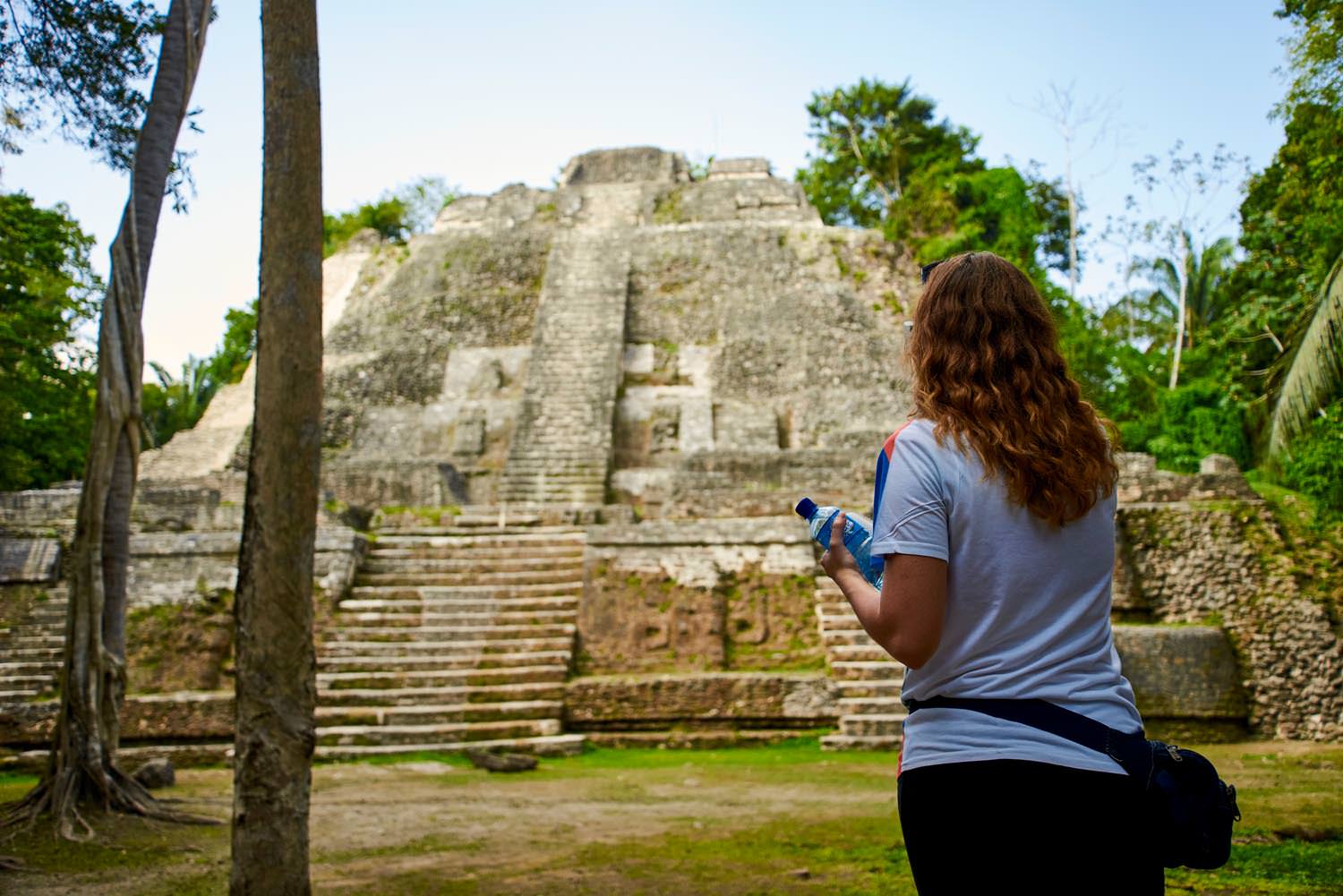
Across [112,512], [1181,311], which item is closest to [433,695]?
[112,512]

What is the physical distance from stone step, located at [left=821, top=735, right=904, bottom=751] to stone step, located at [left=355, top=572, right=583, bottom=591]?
2.86 meters

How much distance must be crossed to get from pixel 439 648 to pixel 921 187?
1767cm

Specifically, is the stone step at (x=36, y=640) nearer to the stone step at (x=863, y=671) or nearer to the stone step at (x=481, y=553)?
the stone step at (x=481, y=553)

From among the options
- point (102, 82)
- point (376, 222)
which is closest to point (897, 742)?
point (102, 82)

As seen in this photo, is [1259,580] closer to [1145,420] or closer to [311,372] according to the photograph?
[311,372]

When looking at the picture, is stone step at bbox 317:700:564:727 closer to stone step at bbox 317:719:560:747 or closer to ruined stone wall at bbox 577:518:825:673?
stone step at bbox 317:719:560:747

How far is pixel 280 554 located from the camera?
305 cm

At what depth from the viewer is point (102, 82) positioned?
5.53 metres

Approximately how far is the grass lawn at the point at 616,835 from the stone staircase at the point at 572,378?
7050 mm

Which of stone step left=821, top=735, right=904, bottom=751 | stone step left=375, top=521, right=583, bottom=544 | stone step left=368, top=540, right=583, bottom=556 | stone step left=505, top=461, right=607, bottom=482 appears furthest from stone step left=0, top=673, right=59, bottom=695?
stone step left=505, top=461, right=607, bottom=482

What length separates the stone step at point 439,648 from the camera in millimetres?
8148

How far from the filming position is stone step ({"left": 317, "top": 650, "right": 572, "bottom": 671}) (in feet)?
26.1

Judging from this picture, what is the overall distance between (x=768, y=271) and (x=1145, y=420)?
644 cm

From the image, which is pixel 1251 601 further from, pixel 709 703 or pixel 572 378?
pixel 572 378
